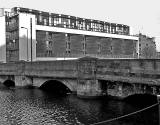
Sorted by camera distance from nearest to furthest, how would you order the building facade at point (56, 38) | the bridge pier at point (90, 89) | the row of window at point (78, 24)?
the bridge pier at point (90, 89)
the building facade at point (56, 38)
the row of window at point (78, 24)

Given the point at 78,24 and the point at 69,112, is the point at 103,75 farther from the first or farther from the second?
the point at 78,24

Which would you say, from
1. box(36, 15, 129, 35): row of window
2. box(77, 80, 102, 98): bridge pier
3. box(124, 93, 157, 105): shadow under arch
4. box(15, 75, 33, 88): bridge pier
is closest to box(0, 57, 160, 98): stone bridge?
box(77, 80, 102, 98): bridge pier

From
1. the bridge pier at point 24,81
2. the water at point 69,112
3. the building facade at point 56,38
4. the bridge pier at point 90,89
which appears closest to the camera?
the water at point 69,112

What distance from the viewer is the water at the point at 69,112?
80.7 feet

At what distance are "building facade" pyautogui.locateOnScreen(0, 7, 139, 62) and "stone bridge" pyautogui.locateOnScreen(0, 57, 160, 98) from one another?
77.0ft

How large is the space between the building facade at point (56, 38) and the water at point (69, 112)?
35.2m

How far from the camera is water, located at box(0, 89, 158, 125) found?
24.6 meters

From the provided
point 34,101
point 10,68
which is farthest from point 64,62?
point 10,68

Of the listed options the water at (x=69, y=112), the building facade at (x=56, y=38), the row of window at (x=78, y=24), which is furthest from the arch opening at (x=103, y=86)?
the row of window at (x=78, y=24)

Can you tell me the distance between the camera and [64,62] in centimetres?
4169

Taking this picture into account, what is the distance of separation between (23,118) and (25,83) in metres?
26.8

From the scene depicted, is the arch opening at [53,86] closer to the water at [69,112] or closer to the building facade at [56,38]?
the water at [69,112]

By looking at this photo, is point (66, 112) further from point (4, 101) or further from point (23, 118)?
point (4, 101)

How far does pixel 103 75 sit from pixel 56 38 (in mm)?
60148
